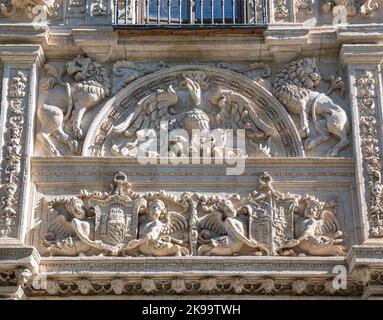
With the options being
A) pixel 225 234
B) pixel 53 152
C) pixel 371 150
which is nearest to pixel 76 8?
pixel 53 152

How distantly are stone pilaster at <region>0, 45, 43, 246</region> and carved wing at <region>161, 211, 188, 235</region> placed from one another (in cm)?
144

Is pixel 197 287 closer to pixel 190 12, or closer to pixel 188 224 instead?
pixel 188 224

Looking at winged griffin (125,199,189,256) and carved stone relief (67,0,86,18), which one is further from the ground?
carved stone relief (67,0,86,18)

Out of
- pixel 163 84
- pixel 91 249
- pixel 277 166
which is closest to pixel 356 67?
pixel 277 166

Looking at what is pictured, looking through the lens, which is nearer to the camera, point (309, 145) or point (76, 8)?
point (309, 145)

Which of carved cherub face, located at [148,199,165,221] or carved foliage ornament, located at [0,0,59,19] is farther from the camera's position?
carved foliage ornament, located at [0,0,59,19]

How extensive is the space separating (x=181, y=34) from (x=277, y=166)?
1887mm

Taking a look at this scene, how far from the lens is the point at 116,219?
9.50 metres

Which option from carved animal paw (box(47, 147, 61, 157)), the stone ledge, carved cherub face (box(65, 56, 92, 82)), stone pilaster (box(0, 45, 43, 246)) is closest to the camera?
the stone ledge

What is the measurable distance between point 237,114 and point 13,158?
2.49 metres

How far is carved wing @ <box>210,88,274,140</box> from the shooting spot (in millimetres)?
10117

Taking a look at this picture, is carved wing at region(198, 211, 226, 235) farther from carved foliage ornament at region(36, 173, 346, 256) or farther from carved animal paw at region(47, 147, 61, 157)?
carved animal paw at region(47, 147, 61, 157)

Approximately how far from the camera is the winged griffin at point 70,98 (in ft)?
32.8

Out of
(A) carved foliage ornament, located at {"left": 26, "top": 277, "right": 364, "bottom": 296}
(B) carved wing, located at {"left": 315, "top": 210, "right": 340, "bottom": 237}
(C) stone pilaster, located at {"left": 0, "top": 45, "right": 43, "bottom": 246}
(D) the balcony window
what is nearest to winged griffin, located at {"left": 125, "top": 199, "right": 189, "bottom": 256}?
(A) carved foliage ornament, located at {"left": 26, "top": 277, "right": 364, "bottom": 296}
